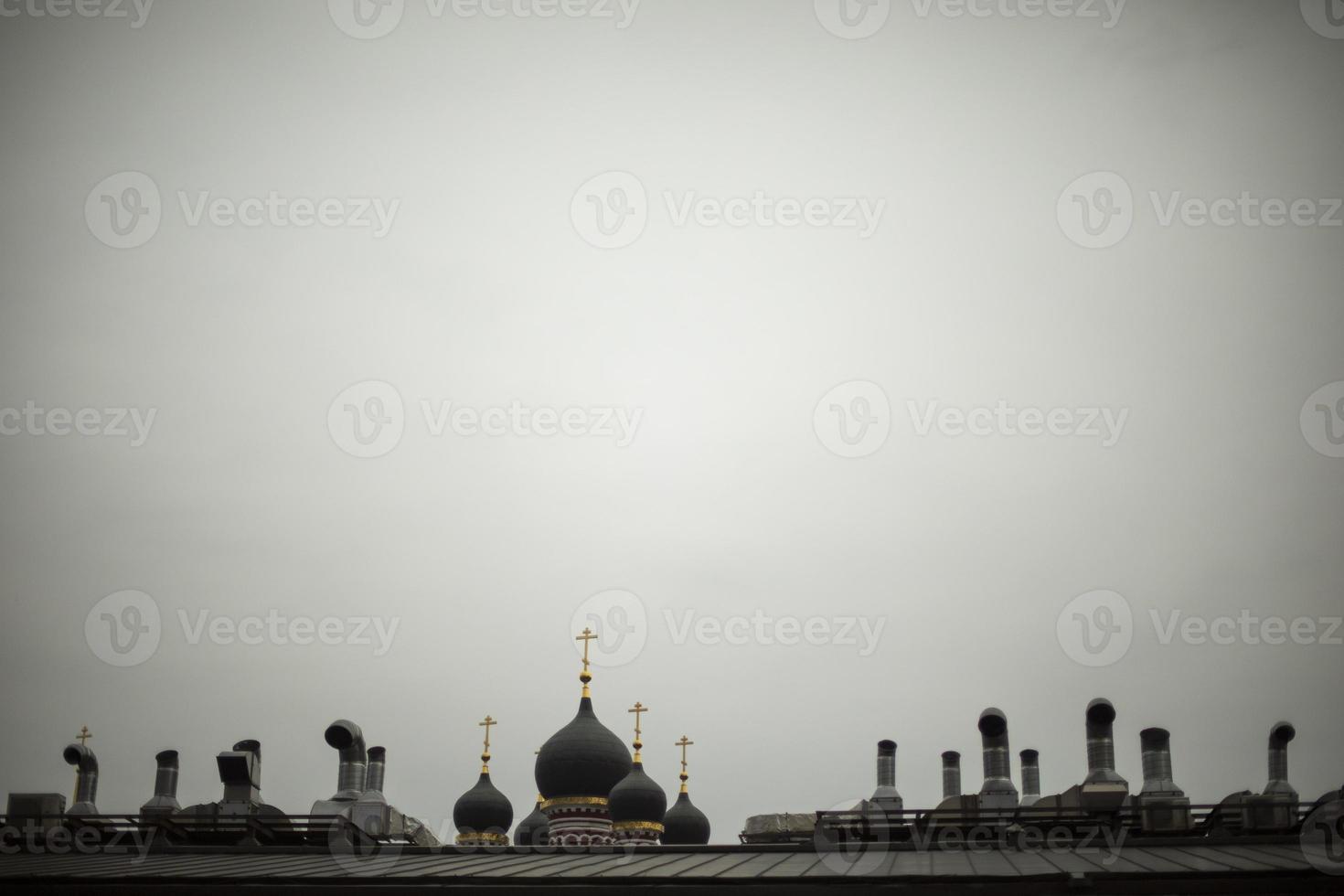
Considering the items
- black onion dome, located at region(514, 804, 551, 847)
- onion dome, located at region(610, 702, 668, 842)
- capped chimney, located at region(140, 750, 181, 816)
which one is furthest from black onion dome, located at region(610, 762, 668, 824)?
capped chimney, located at region(140, 750, 181, 816)

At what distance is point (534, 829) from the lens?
59.2 m

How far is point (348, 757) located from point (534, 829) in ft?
65.9

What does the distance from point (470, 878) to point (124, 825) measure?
12258mm

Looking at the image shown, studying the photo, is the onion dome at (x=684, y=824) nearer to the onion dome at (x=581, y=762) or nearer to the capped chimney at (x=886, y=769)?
the onion dome at (x=581, y=762)

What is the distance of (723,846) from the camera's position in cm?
2944

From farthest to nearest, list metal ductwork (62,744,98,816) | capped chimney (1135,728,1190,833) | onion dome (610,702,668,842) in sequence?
1. onion dome (610,702,668,842)
2. metal ductwork (62,744,98,816)
3. capped chimney (1135,728,1190,833)

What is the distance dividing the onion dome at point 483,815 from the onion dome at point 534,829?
62cm

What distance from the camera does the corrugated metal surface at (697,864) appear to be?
24891 mm

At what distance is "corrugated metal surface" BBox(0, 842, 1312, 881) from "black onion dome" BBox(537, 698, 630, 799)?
27345 millimetres

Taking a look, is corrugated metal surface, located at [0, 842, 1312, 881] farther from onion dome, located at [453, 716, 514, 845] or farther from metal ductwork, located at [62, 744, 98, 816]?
onion dome, located at [453, 716, 514, 845]

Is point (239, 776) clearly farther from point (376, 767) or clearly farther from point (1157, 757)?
point (1157, 757)

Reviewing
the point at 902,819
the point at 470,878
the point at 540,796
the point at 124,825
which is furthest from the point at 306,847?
the point at 540,796

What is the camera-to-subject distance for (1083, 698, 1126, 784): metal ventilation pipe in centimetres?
3609

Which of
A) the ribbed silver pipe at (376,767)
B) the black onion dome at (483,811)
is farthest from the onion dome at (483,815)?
the ribbed silver pipe at (376,767)
